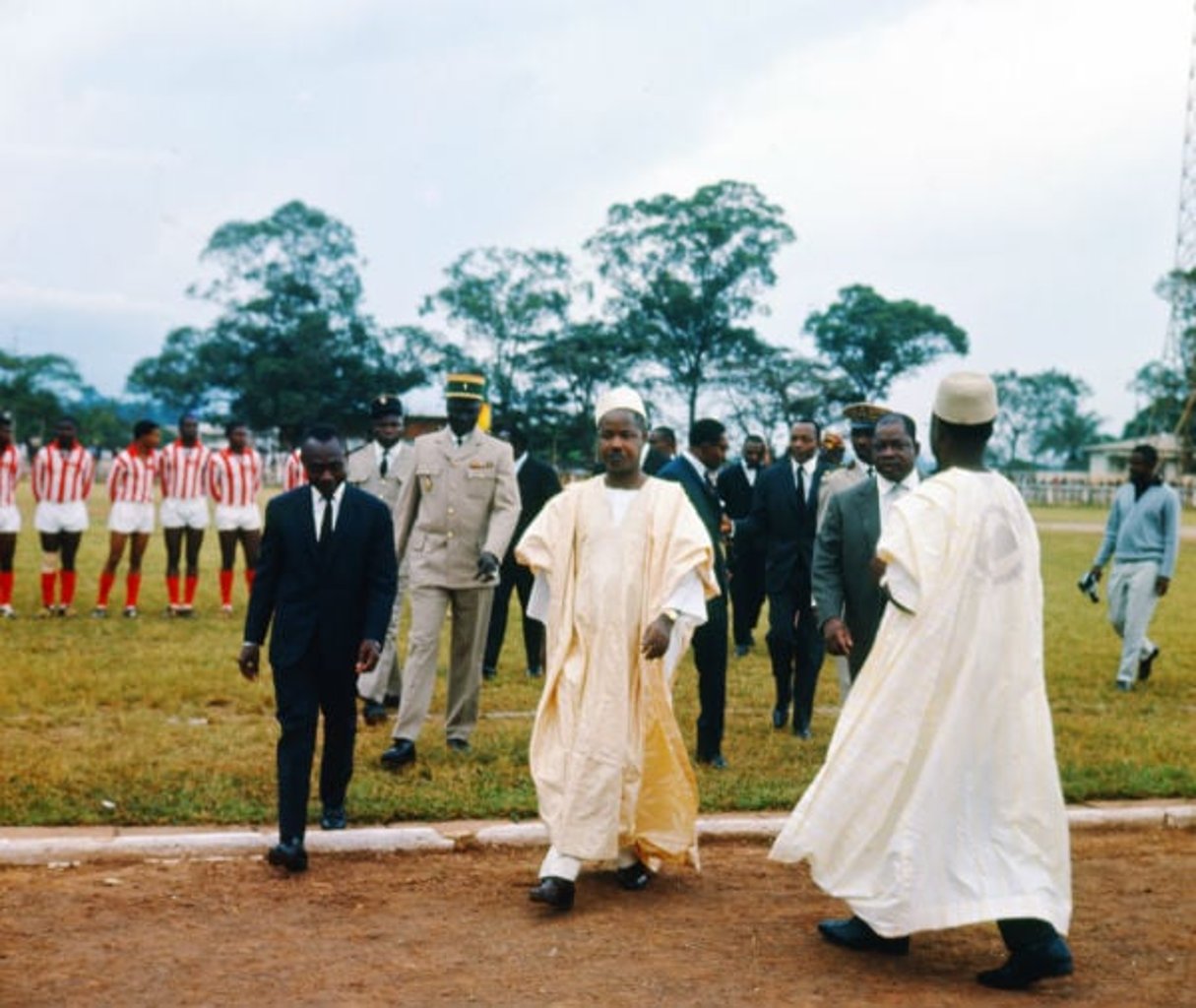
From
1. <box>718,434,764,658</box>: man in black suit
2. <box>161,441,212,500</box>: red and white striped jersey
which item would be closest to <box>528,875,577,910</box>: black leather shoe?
<box>718,434,764,658</box>: man in black suit

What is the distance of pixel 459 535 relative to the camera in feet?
29.4

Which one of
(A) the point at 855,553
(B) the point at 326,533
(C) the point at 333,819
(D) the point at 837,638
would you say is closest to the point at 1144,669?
(A) the point at 855,553

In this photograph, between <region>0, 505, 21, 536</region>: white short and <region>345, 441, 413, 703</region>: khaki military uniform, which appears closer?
<region>345, 441, 413, 703</region>: khaki military uniform

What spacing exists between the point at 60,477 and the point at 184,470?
4.60ft

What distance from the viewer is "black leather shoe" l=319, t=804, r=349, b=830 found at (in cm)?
704

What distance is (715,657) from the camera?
28.7 feet

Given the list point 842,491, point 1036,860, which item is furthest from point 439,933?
point 842,491

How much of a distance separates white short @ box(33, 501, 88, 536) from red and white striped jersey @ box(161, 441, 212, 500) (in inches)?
42.1

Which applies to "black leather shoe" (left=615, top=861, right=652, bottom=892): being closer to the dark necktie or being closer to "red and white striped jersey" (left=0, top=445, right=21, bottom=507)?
the dark necktie

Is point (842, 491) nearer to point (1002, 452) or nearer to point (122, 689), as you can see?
point (122, 689)

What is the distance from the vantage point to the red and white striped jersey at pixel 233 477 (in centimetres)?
1647

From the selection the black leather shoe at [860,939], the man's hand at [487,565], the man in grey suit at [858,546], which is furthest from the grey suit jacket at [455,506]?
the black leather shoe at [860,939]

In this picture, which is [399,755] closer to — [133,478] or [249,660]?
[249,660]

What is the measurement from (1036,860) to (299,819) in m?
3.31
